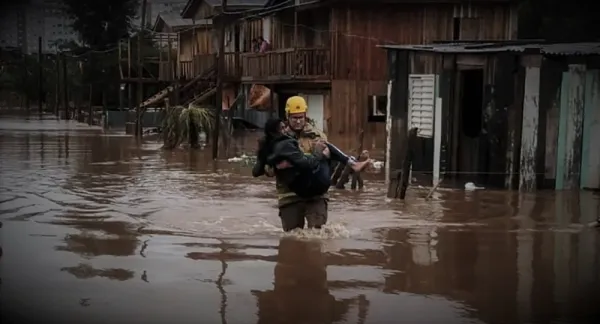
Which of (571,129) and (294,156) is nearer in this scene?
(294,156)

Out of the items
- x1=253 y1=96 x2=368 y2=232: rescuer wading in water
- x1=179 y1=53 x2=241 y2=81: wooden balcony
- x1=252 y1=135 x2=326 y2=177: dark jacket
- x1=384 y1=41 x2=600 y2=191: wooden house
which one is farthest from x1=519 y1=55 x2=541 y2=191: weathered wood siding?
x1=179 y1=53 x2=241 y2=81: wooden balcony

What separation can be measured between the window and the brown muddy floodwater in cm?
1215

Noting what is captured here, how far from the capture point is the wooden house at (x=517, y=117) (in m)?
14.8

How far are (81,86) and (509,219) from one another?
51.3 m

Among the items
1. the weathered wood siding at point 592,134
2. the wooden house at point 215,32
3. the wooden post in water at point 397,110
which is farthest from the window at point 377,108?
the weathered wood siding at point 592,134

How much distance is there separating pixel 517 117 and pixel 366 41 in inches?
556

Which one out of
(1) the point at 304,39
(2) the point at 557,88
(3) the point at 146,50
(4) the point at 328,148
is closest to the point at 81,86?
(3) the point at 146,50

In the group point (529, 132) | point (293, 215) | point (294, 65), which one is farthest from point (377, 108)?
point (293, 215)

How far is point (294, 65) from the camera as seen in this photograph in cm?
2922

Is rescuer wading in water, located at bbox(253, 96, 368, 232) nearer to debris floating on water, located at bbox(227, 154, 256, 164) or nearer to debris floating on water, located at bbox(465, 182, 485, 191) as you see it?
debris floating on water, located at bbox(465, 182, 485, 191)

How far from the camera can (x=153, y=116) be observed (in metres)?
45.0

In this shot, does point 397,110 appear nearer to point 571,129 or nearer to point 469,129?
point 469,129

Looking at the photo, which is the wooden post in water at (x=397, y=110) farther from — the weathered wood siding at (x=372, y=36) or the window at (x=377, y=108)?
the window at (x=377, y=108)

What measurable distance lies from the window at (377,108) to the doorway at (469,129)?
440 inches
